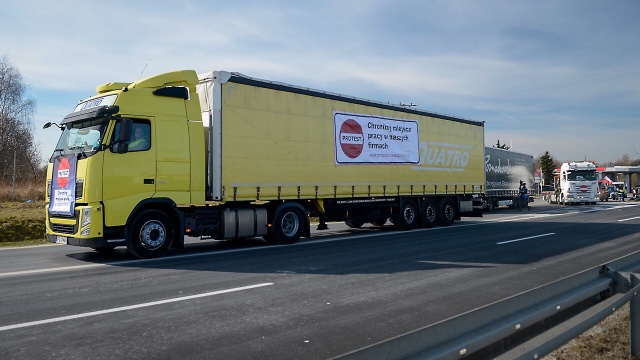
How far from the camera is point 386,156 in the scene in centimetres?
1636

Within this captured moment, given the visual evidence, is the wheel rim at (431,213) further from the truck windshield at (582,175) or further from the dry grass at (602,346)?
the truck windshield at (582,175)

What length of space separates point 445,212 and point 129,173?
479 inches

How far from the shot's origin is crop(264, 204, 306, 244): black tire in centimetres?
1281

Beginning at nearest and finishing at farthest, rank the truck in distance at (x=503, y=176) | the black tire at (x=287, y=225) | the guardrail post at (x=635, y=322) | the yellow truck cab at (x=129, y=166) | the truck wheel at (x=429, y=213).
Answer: the guardrail post at (x=635, y=322), the yellow truck cab at (x=129, y=166), the black tire at (x=287, y=225), the truck wheel at (x=429, y=213), the truck in distance at (x=503, y=176)

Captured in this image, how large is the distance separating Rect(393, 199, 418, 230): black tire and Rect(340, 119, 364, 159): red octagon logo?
291 cm

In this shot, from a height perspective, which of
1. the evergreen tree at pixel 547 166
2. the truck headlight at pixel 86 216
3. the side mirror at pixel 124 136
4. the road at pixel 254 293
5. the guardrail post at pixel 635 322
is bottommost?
the road at pixel 254 293

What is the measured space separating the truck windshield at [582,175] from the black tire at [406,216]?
25505 mm

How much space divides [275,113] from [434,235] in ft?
20.1

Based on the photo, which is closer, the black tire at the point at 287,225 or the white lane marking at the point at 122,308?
the white lane marking at the point at 122,308

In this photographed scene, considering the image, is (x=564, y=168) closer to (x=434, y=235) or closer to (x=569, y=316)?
(x=434, y=235)

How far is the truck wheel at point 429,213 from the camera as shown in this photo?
58.6 ft

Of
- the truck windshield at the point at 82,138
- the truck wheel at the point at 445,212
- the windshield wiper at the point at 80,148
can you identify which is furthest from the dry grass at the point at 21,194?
the truck wheel at the point at 445,212

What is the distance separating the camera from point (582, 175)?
124 feet

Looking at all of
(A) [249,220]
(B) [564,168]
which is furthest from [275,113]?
(B) [564,168]
